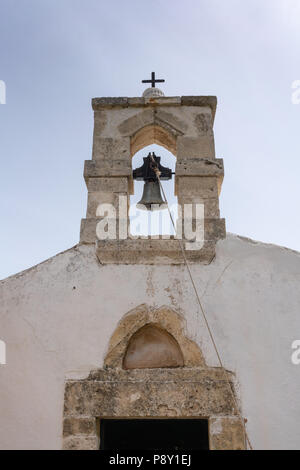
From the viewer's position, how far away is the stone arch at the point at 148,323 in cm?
341

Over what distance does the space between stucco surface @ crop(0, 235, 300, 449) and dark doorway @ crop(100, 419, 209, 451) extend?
1.31m

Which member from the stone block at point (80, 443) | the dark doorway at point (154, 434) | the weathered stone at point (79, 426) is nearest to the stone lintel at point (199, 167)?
the weathered stone at point (79, 426)

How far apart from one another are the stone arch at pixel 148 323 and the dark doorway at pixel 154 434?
4.24ft

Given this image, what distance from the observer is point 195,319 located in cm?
351

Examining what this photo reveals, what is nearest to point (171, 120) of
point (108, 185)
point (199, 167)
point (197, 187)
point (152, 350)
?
point (199, 167)

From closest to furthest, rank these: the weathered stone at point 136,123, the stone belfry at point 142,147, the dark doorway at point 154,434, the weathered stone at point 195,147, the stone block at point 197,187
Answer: the stone belfry at point 142,147
the stone block at point 197,187
the weathered stone at point 195,147
the weathered stone at point 136,123
the dark doorway at point 154,434

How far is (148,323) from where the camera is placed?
11.6 ft

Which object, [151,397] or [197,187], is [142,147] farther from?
[151,397]

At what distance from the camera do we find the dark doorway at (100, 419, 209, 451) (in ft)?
14.9

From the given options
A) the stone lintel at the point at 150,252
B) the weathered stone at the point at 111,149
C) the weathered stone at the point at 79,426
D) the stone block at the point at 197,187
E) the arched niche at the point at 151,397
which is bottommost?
the weathered stone at the point at 79,426

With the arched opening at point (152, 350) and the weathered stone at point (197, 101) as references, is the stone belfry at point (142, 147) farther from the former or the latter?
the arched opening at point (152, 350)
